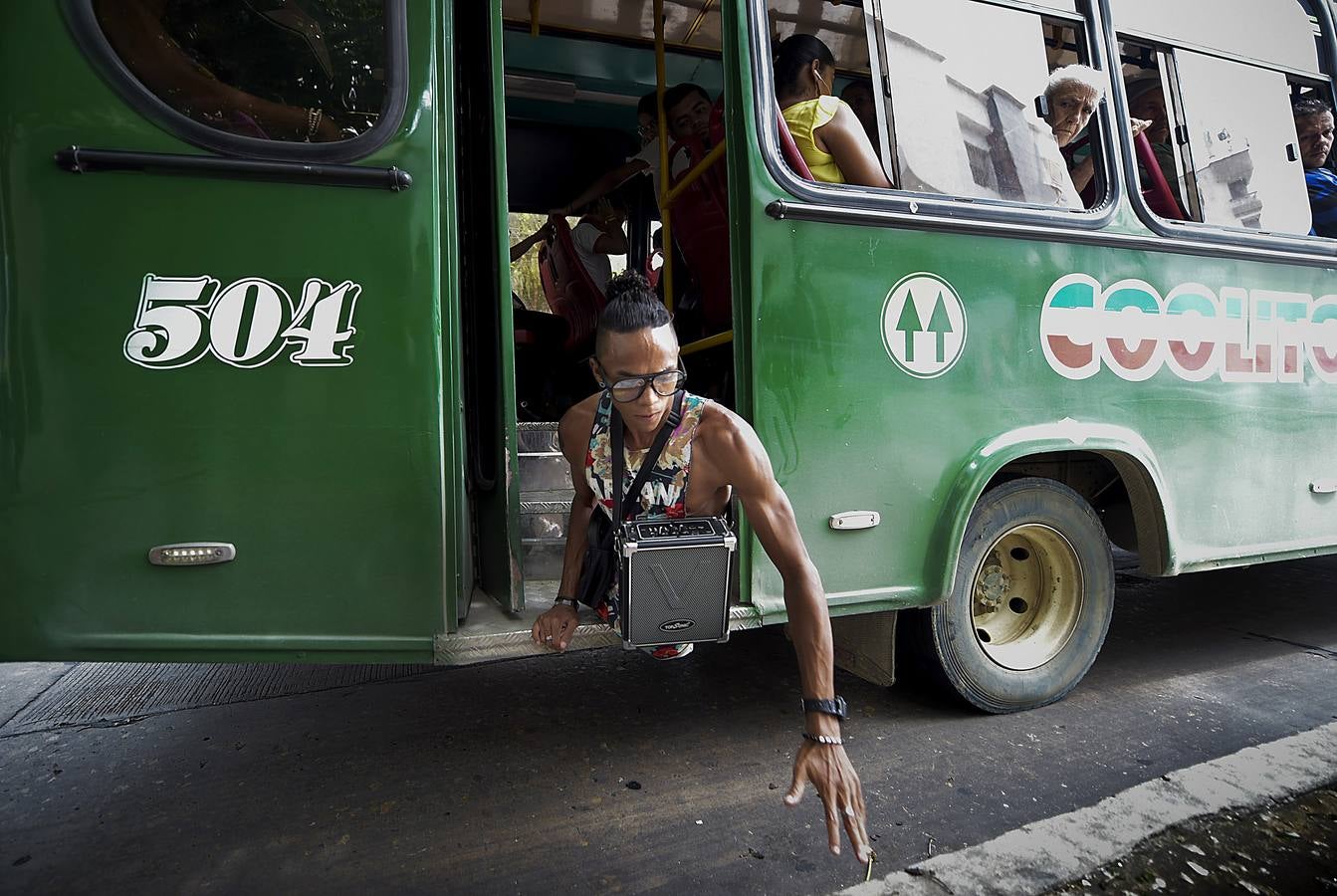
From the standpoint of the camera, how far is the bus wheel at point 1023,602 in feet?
9.24

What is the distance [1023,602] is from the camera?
3143 millimetres

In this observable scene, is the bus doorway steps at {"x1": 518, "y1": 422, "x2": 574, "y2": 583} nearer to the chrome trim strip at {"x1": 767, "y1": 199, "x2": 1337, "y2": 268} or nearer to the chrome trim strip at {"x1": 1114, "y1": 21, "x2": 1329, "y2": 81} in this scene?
the chrome trim strip at {"x1": 767, "y1": 199, "x2": 1337, "y2": 268}

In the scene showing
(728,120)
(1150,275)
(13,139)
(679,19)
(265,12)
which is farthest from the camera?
(679,19)

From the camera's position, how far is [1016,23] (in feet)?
8.87

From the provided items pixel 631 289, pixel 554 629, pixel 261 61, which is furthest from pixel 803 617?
pixel 261 61

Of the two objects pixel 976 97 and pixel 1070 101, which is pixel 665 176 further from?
pixel 1070 101

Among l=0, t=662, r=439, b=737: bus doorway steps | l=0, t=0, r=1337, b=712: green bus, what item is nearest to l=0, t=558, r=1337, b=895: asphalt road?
l=0, t=662, r=439, b=737: bus doorway steps

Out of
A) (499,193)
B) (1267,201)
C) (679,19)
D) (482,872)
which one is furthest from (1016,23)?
(482,872)

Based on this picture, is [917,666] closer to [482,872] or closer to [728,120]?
[482,872]

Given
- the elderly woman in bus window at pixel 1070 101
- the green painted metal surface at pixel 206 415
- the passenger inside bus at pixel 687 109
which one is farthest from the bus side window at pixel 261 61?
the elderly woman in bus window at pixel 1070 101

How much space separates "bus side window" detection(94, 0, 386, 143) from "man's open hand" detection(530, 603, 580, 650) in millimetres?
1411

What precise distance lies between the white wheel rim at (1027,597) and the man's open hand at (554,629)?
66.3 inches

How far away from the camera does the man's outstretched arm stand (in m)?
1.62

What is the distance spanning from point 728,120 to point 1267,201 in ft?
7.75
